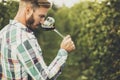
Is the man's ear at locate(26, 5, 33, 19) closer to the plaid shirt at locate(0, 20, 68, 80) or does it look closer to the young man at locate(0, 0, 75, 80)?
the young man at locate(0, 0, 75, 80)

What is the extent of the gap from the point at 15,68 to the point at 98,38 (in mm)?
7473

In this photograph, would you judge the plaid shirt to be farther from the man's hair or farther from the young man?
the man's hair

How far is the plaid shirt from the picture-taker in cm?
455

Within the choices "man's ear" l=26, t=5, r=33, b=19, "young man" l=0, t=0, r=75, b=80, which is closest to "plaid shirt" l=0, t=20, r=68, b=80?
"young man" l=0, t=0, r=75, b=80

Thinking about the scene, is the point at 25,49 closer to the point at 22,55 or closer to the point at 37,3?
the point at 22,55

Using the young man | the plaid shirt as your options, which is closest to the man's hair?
the young man

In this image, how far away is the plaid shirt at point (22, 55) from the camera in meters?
4.55

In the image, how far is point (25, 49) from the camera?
4.55 m

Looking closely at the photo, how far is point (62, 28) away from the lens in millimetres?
23453

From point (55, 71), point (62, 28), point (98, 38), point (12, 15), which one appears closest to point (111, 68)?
point (98, 38)

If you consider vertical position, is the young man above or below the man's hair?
below

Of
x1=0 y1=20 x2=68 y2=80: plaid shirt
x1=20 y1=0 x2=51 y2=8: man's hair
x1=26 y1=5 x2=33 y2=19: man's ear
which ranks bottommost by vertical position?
x1=0 y1=20 x2=68 y2=80: plaid shirt

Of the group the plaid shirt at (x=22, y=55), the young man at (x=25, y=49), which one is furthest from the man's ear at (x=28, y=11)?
the plaid shirt at (x=22, y=55)

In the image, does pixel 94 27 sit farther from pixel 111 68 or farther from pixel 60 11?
pixel 60 11
